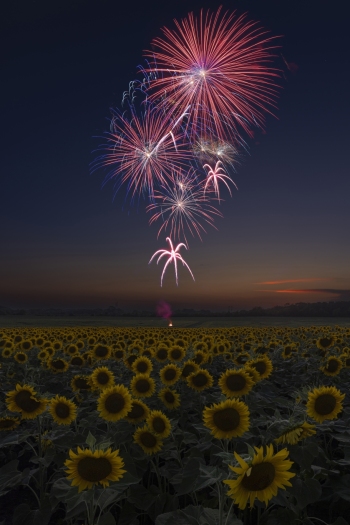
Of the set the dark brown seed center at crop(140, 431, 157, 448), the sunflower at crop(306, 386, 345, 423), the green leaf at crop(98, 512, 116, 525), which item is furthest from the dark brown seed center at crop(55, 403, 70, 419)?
the sunflower at crop(306, 386, 345, 423)

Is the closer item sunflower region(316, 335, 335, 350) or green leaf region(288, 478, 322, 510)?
green leaf region(288, 478, 322, 510)

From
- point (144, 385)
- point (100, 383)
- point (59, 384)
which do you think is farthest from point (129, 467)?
point (59, 384)

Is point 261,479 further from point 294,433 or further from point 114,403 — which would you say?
point 114,403

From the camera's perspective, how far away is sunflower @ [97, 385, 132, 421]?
5555mm

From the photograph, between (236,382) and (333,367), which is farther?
(333,367)

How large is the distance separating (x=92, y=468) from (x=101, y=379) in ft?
14.4

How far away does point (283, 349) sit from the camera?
12992mm

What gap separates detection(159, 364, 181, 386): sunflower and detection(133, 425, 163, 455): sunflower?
2.30m

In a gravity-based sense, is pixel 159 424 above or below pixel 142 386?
below

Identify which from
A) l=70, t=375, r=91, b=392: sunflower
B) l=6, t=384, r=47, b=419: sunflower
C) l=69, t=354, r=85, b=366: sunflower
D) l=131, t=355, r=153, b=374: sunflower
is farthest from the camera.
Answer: l=69, t=354, r=85, b=366: sunflower

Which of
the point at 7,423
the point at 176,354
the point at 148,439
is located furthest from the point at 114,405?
the point at 176,354

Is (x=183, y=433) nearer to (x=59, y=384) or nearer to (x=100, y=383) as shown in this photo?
(x=100, y=383)

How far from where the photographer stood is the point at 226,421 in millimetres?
4391

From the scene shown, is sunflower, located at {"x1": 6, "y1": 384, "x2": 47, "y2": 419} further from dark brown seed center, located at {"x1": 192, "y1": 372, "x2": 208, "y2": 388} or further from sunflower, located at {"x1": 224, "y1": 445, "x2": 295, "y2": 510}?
sunflower, located at {"x1": 224, "y1": 445, "x2": 295, "y2": 510}
